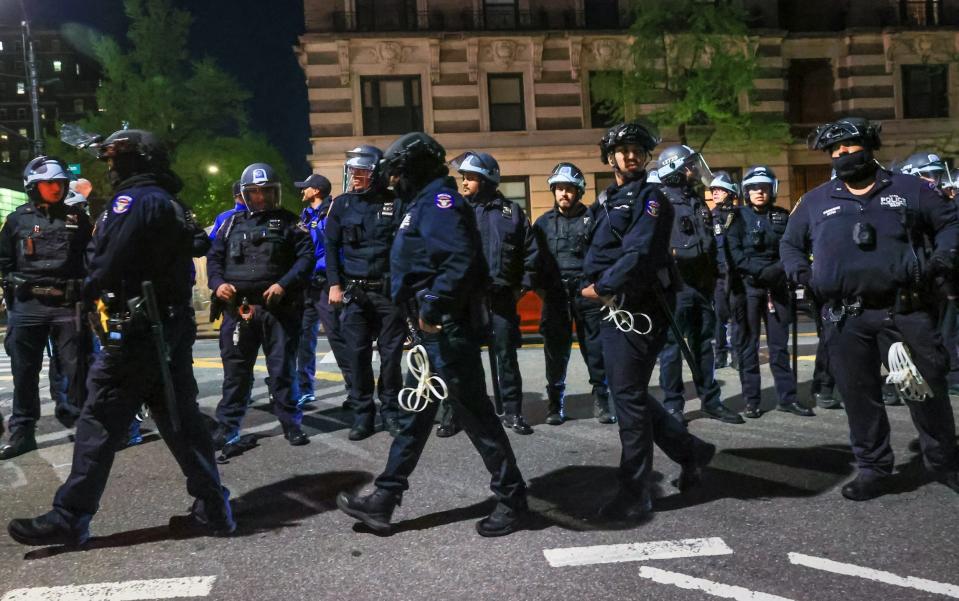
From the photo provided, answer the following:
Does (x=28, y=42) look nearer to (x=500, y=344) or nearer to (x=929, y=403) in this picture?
(x=500, y=344)

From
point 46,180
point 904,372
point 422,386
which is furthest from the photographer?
point 46,180

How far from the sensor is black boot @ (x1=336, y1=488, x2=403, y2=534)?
4418 mm

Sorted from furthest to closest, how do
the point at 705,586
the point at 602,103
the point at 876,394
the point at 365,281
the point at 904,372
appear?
the point at 602,103
the point at 365,281
the point at 876,394
the point at 904,372
the point at 705,586

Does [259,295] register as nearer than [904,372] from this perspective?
No

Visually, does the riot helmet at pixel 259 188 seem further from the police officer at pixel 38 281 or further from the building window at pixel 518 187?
the building window at pixel 518 187

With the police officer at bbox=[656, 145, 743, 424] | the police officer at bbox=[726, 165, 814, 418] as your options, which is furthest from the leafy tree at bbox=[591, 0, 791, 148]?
the police officer at bbox=[656, 145, 743, 424]

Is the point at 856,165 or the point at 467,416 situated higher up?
the point at 856,165

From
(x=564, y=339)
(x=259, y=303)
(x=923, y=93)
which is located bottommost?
(x=564, y=339)

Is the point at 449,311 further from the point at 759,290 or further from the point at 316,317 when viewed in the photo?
the point at 316,317

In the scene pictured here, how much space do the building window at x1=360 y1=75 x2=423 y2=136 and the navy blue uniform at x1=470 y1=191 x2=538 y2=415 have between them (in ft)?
63.0

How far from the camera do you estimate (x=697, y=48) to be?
22203 millimetres

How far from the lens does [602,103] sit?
25.9 meters

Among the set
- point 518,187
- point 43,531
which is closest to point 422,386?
point 43,531

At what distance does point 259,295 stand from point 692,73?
1855 centimetres
